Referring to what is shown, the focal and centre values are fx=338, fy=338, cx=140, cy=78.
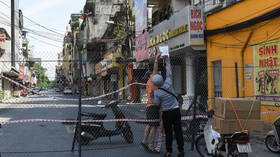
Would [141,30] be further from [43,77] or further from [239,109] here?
[239,109]

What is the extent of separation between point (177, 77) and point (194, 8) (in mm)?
6739

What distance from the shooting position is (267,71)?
11297 mm

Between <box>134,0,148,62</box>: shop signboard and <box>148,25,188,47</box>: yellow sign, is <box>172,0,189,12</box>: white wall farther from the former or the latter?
<box>134,0,148,62</box>: shop signboard

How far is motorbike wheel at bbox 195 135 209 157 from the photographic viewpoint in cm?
716

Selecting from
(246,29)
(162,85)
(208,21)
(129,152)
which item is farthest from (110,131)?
(208,21)

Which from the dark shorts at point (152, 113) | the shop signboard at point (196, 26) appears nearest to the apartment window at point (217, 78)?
the shop signboard at point (196, 26)

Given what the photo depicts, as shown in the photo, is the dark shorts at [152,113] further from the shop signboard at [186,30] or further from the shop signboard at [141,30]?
the shop signboard at [141,30]

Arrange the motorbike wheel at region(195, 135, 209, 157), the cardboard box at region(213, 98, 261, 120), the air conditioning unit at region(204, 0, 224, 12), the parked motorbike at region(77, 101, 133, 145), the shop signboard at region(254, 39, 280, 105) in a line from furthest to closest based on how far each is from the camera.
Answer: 1. the air conditioning unit at region(204, 0, 224, 12)
2. the shop signboard at region(254, 39, 280, 105)
3. the parked motorbike at region(77, 101, 133, 145)
4. the motorbike wheel at region(195, 135, 209, 157)
5. the cardboard box at region(213, 98, 261, 120)

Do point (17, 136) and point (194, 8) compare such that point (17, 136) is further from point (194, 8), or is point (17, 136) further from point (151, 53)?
point (151, 53)

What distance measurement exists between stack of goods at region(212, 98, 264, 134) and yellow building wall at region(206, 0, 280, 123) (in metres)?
4.26

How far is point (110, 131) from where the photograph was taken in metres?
8.80

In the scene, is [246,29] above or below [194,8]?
below

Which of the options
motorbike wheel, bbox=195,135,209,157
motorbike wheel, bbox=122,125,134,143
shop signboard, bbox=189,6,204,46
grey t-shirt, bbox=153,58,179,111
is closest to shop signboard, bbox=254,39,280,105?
shop signboard, bbox=189,6,204,46

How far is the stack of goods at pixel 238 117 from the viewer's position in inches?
249
